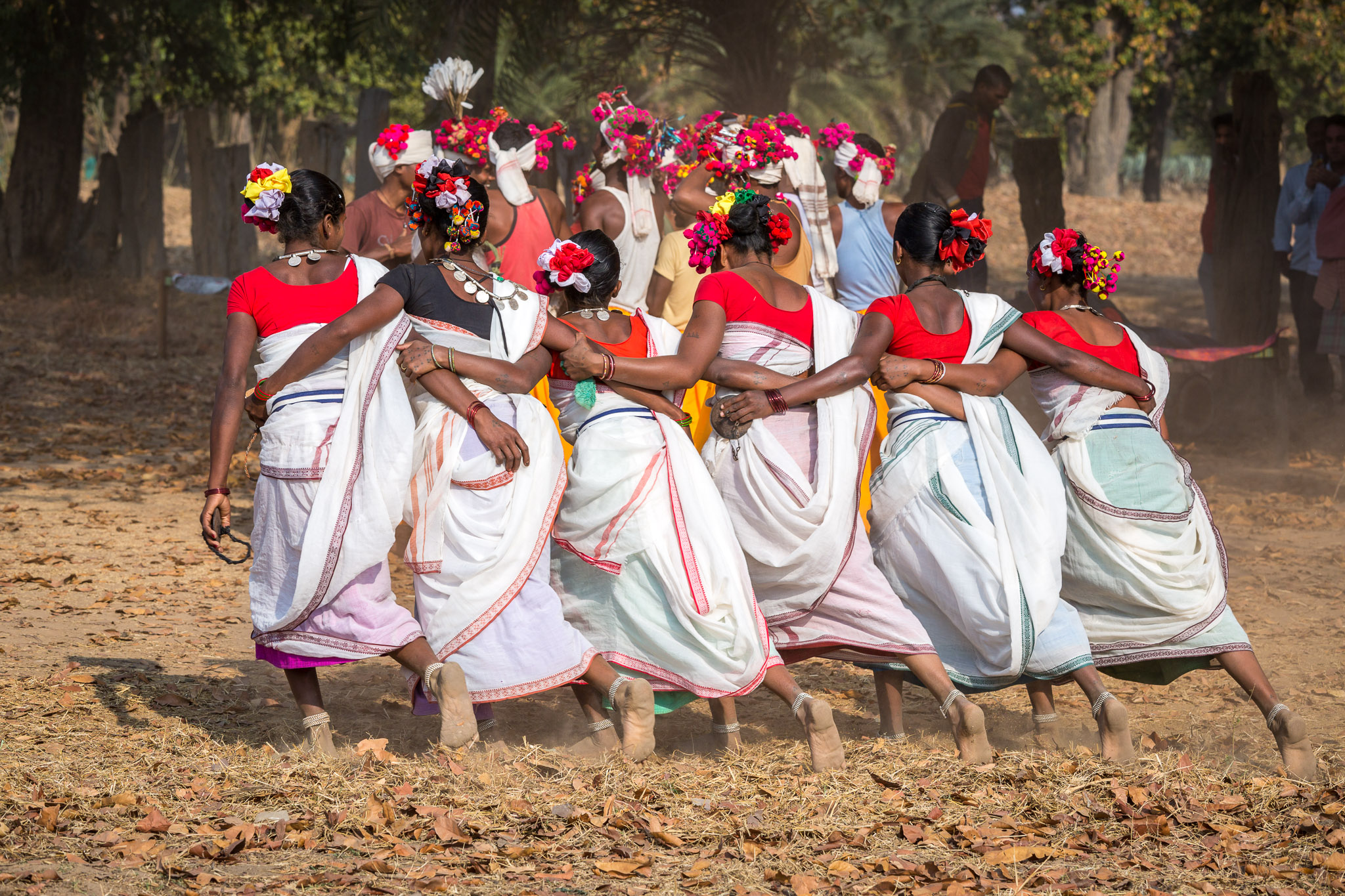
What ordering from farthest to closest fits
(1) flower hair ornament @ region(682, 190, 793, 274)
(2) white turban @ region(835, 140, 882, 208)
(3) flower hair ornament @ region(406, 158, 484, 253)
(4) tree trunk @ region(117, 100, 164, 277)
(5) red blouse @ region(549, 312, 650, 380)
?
(4) tree trunk @ region(117, 100, 164, 277) < (2) white turban @ region(835, 140, 882, 208) < (1) flower hair ornament @ region(682, 190, 793, 274) < (5) red blouse @ region(549, 312, 650, 380) < (3) flower hair ornament @ region(406, 158, 484, 253)

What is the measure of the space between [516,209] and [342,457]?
303 cm

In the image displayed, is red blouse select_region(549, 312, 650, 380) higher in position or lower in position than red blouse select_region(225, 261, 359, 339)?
lower

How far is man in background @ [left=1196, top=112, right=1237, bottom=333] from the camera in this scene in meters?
11.3

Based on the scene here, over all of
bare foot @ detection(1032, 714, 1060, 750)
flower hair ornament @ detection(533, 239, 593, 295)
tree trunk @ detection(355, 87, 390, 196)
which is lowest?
bare foot @ detection(1032, 714, 1060, 750)

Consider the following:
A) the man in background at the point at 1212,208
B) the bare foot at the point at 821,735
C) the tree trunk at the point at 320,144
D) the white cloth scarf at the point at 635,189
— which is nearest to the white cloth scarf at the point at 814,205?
the white cloth scarf at the point at 635,189

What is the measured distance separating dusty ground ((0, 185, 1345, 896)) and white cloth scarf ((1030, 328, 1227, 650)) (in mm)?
446

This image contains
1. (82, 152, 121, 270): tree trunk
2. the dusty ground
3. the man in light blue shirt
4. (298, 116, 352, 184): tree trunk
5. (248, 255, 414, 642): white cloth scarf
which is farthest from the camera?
(82, 152, 121, 270): tree trunk

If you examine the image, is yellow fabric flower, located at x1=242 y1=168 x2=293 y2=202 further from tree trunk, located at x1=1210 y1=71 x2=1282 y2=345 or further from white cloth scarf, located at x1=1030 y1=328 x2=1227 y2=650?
tree trunk, located at x1=1210 y1=71 x2=1282 y2=345

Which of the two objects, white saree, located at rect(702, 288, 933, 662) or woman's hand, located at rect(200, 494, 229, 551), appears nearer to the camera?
woman's hand, located at rect(200, 494, 229, 551)

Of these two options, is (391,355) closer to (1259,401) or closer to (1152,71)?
(1259,401)

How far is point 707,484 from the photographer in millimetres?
4520

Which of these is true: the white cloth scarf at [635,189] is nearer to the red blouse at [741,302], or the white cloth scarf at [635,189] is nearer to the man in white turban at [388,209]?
the man in white turban at [388,209]

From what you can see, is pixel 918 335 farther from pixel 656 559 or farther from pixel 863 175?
pixel 863 175

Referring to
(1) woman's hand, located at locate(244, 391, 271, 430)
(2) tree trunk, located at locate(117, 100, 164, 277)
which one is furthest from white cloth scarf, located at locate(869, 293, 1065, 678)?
(2) tree trunk, located at locate(117, 100, 164, 277)
